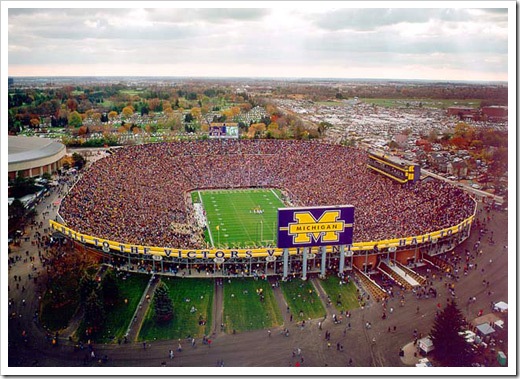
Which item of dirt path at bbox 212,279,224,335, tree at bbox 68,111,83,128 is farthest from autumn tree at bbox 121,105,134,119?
dirt path at bbox 212,279,224,335

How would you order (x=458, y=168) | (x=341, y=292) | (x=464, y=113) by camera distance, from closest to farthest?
1. (x=341, y=292)
2. (x=464, y=113)
3. (x=458, y=168)

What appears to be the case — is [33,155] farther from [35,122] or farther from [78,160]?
[78,160]

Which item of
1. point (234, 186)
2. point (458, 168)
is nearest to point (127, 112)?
point (234, 186)

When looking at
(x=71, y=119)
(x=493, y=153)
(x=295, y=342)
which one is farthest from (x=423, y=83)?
(x=71, y=119)

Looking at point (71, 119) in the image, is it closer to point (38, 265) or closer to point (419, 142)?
point (38, 265)

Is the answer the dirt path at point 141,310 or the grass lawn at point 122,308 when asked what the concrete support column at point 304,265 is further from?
the grass lawn at point 122,308

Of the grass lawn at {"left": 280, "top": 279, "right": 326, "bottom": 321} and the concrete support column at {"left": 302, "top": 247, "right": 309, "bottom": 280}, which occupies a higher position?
the concrete support column at {"left": 302, "top": 247, "right": 309, "bottom": 280}

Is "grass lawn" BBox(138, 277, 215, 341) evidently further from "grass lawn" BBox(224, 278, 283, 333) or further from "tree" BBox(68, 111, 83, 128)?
"tree" BBox(68, 111, 83, 128)

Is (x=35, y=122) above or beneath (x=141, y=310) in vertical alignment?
above
